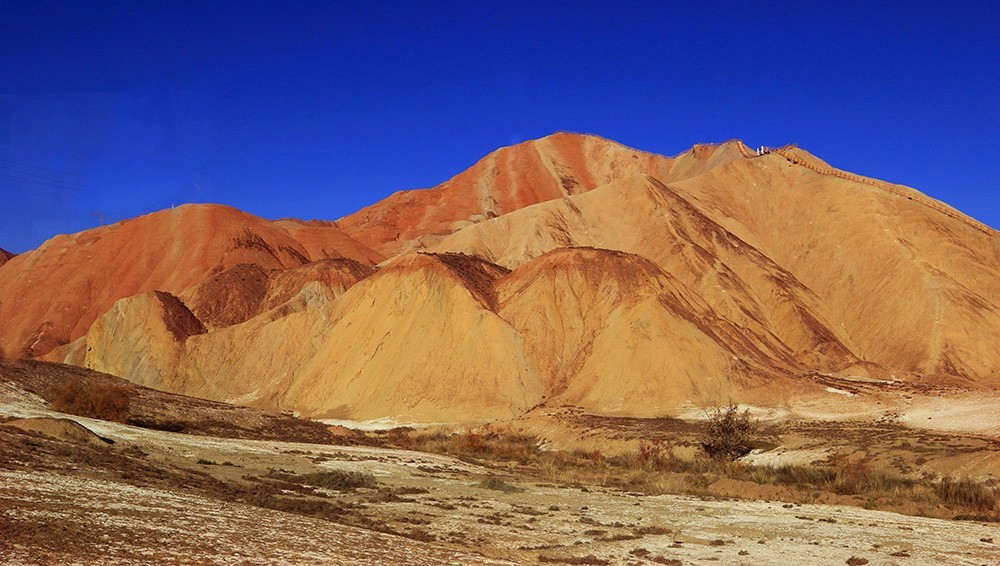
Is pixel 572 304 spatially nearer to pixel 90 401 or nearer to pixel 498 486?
pixel 90 401

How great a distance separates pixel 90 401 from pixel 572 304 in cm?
4704

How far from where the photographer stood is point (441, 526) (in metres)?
24.1

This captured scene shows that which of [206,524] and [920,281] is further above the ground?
[920,281]

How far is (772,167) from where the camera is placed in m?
122

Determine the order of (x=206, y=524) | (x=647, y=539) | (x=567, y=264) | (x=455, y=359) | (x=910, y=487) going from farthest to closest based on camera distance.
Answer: (x=567, y=264)
(x=455, y=359)
(x=910, y=487)
(x=647, y=539)
(x=206, y=524)

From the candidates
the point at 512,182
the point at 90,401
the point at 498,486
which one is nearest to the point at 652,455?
the point at 498,486

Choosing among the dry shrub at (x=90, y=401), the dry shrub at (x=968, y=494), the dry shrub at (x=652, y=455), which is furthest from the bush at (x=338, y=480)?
the dry shrub at (x=968, y=494)

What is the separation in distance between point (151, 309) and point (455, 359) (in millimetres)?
39633

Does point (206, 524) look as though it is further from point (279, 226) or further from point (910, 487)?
point (279, 226)

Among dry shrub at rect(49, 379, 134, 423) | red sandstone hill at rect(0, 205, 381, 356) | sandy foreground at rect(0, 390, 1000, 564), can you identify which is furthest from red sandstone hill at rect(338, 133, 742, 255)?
sandy foreground at rect(0, 390, 1000, 564)

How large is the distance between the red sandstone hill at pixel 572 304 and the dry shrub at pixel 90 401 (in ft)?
92.2

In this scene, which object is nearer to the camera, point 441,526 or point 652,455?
point 441,526

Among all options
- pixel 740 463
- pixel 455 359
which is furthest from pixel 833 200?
pixel 740 463

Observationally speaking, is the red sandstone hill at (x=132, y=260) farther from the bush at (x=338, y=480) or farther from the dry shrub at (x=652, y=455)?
the bush at (x=338, y=480)
